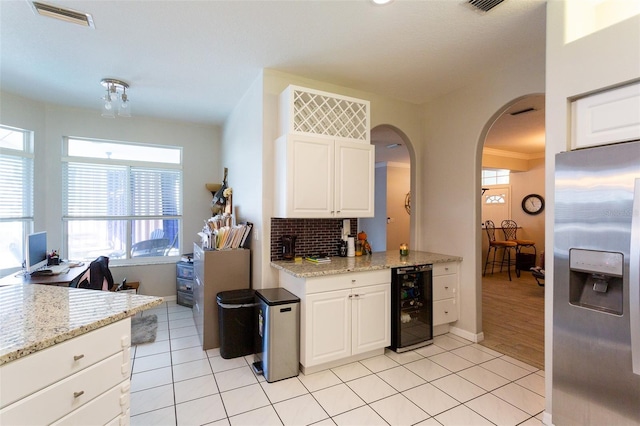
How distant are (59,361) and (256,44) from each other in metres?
2.56

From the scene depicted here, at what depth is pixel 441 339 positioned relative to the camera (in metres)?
3.47

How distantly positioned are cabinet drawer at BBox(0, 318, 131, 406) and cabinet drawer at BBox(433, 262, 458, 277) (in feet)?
9.59

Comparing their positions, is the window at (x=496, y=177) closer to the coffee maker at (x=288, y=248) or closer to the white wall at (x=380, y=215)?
the white wall at (x=380, y=215)

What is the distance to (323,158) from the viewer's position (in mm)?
3045

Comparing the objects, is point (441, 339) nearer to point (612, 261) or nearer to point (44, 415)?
point (612, 261)

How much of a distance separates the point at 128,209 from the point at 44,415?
14.0 ft

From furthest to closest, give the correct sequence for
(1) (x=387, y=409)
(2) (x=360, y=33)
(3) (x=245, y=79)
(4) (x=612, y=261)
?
(3) (x=245, y=79) < (2) (x=360, y=33) < (1) (x=387, y=409) < (4) (x=612, y=261)

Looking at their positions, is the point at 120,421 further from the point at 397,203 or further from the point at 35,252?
A: the point at 397,203

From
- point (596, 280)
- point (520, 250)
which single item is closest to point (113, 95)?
point (596, 280)

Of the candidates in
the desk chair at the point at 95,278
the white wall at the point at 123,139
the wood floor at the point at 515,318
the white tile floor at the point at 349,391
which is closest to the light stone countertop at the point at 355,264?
the white tile floor at the point at 349,391

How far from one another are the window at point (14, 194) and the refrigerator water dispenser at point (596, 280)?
568cm

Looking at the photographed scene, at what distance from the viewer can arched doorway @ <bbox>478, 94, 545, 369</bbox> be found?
3414 mm

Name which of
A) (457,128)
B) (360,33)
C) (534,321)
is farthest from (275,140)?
(534,321)

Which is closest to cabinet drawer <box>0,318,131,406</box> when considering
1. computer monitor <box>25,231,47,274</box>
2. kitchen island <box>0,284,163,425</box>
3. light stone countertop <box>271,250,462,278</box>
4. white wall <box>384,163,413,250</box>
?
kitchen island <box>0,284,163,425</box>
